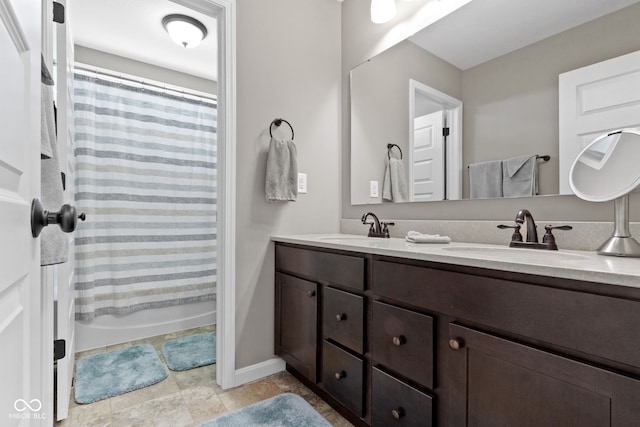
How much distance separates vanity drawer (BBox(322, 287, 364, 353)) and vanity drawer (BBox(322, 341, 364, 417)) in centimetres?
5

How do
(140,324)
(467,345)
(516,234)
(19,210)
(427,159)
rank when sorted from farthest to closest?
(140,324)
(427,159)
(516,234)
(467,345)
(19,210)

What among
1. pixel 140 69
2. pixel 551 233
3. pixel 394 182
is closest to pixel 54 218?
pixel 551 233

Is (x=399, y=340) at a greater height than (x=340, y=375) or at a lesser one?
greater

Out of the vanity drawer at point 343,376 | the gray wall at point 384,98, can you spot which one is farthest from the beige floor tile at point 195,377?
the gray wall at point 384,98

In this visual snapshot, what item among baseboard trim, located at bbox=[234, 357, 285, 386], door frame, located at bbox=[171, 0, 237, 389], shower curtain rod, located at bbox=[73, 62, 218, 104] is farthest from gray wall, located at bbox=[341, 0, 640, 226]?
shower curtain rod, located at bbox=[73, 62, 218, 104]

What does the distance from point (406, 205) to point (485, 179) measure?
48cm

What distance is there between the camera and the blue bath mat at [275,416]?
147 cm

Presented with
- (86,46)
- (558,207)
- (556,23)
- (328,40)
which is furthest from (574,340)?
(86,46)

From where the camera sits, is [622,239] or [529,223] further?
[529,223]

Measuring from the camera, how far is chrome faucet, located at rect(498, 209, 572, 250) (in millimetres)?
1231

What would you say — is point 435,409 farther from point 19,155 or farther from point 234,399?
point 19,155

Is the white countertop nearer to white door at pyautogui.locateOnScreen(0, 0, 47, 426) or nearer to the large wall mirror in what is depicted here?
the large wall mirror

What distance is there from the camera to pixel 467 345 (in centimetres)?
96

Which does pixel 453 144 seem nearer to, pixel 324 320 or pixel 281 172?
pixel 281 172
